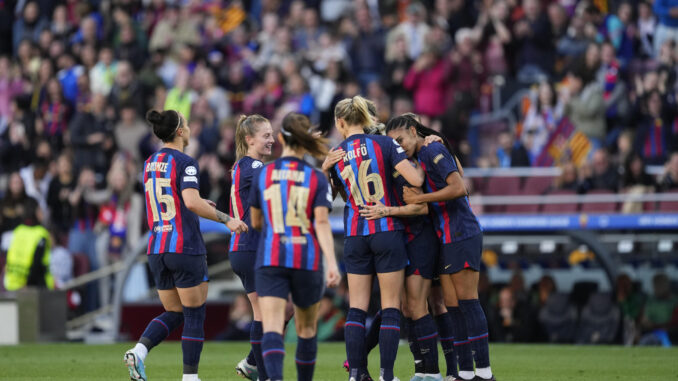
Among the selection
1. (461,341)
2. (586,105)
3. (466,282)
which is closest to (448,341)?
(461,341)

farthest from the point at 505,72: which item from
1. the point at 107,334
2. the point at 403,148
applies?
the point at 403,148

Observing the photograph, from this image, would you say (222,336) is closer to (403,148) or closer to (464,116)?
(464,116)

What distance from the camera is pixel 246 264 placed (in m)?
9.72

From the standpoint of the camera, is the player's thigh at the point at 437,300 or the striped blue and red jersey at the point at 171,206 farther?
the player's thigh at the point at 437,300

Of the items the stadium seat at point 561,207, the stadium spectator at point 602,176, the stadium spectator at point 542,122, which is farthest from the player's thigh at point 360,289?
the stadium spectator at point 542,122

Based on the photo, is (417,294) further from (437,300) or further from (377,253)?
(437,300)

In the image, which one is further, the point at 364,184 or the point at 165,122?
the point at 165,122

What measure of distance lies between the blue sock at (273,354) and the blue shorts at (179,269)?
182 cm

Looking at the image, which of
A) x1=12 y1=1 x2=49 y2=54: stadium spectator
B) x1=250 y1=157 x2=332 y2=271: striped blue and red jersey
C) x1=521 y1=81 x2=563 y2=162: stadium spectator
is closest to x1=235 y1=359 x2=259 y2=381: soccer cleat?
x1=250 y1=157 x2=332 y2=271: striped blue and red jersey

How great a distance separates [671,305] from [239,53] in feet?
32.6

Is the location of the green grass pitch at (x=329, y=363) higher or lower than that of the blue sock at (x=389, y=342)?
lower

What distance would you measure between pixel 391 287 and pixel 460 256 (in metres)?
0.76

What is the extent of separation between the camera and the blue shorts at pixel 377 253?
9281 millimetres

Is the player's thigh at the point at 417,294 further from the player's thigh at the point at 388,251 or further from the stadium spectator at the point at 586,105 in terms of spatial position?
the stadium spectator at the point at 586,105
